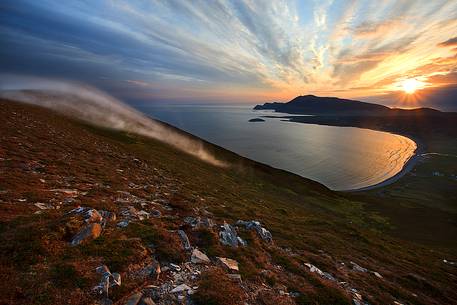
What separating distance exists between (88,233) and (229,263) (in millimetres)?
7796

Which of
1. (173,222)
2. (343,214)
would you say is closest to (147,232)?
(173,222)

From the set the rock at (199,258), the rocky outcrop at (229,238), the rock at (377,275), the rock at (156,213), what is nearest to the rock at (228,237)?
the rocky outcrop at (229,238)

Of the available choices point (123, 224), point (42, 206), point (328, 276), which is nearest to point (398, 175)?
point (328, 276)

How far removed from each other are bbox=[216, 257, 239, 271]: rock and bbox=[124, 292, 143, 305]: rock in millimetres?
5196

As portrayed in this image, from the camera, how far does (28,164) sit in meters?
22.0

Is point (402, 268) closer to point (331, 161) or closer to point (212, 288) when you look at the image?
point (212, 288)

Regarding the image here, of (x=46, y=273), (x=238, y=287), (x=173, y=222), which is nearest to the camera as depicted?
(x=46, y=273)

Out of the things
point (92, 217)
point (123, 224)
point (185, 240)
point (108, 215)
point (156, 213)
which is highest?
point (92, 217)

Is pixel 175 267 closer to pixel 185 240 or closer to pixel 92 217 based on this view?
pixel 185 240

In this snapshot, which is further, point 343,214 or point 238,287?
point 343,214

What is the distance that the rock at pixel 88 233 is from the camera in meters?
11.2

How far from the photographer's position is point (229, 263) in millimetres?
13180

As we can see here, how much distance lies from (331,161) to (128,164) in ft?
519

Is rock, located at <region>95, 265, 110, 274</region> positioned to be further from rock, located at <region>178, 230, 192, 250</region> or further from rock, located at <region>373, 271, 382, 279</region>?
rock, located at <region>373, 271, 382, 279</region>
